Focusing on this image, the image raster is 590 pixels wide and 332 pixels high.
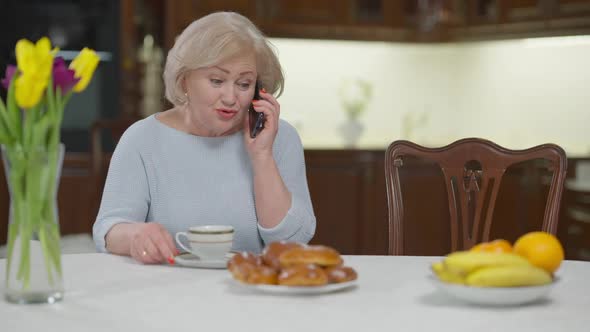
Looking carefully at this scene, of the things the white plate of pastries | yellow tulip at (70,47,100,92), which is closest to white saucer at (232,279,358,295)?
the white plate of pastries

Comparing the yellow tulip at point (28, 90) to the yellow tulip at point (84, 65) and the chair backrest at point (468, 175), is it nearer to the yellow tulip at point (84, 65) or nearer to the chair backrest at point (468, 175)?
the yellow tulip at point (84, 65)

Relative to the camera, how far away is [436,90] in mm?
5074

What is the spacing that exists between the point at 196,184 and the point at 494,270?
88 cm

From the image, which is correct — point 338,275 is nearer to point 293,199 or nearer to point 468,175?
point 293,199

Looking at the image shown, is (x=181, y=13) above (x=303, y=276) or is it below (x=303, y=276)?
above

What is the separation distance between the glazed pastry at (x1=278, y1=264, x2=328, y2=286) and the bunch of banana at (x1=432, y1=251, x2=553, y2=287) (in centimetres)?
18

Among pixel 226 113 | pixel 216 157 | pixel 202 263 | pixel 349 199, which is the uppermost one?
pixel 226 113

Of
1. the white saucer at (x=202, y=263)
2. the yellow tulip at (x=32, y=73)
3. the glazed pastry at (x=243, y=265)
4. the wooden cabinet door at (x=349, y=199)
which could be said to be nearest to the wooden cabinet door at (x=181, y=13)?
the wooden cabinet door at (x=349, y=199)

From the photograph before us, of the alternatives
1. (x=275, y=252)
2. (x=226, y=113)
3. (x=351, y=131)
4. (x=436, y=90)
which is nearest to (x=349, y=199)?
(x=351, y=131)

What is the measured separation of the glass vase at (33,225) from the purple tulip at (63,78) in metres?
0.08

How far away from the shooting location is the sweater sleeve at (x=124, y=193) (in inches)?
67.8

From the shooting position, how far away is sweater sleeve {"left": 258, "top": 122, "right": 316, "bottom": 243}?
179cm

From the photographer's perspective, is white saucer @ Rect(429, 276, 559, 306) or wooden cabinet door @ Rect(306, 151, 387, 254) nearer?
white saucer @ Rect(429, 276, 559, 306)

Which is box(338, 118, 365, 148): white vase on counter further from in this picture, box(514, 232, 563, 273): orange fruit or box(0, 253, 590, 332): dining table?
box(514, 232, 563, 273): orange fruit
